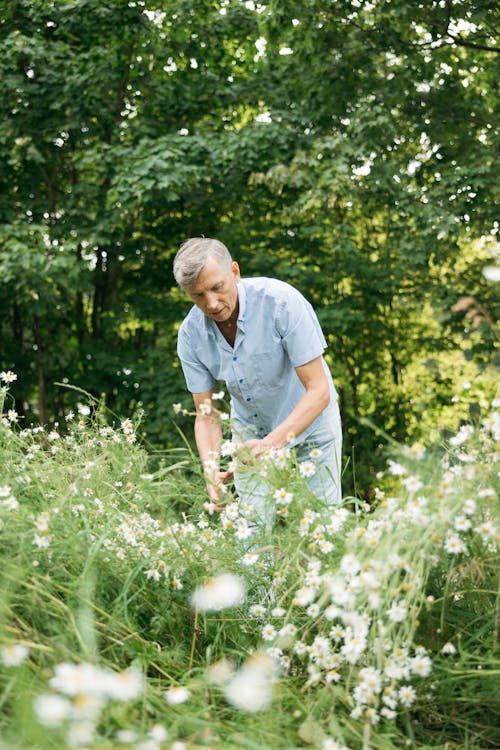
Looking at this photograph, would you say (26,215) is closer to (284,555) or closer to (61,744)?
(284,555)

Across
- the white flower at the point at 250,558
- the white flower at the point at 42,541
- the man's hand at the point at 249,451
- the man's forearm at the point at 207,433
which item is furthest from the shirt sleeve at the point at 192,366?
the white flower at the point at 42,541

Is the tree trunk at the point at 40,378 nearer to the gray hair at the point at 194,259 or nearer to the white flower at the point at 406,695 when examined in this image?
the gray hair at the point at 194,259

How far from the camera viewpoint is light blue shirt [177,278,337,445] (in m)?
2.81

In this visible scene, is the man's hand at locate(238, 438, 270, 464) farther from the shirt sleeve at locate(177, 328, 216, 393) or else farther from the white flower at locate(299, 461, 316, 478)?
the shirt sleeve at locate(177, 328, 216, 393)

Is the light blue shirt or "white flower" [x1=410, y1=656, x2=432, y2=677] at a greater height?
the light blue shirt

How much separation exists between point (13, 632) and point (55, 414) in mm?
7401

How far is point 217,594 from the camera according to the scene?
188 centimetres

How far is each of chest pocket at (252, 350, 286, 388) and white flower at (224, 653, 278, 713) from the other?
1.38 meters

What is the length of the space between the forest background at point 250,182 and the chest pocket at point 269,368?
3.49 m

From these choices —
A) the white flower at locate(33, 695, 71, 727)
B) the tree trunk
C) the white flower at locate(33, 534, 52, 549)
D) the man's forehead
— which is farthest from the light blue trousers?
the tree trunk

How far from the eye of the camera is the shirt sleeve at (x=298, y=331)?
9.04 ft

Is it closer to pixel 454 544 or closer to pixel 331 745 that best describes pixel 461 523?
pixel 454 544

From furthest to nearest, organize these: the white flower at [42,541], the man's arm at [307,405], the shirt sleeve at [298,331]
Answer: the shirt sleeve at [298,331] → the man's arm at [307,405] → the white flower at [42,541]

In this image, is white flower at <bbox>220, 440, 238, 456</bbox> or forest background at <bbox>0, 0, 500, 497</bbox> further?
forest background at <bbox>0, 0, 500, 497</bbox>
